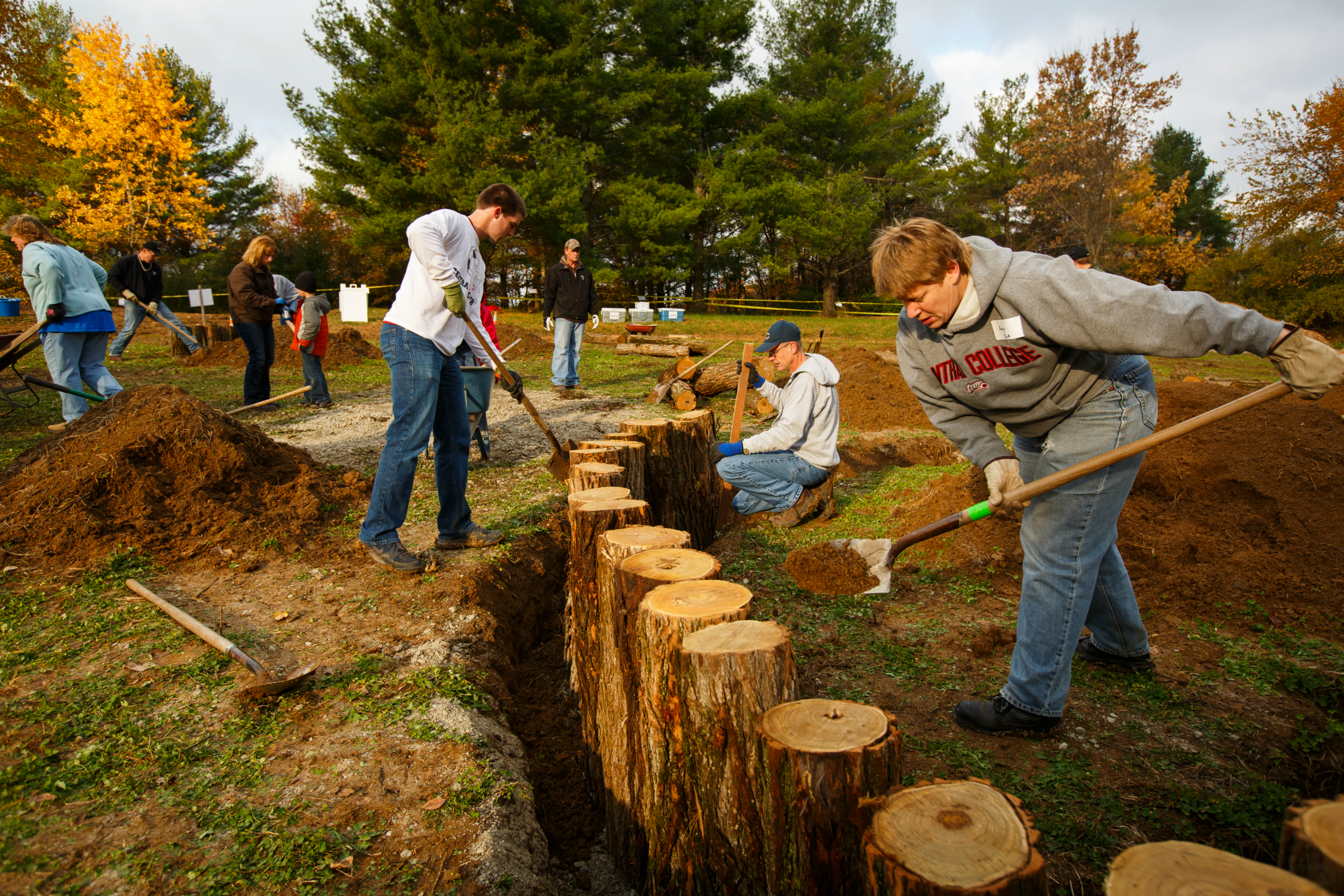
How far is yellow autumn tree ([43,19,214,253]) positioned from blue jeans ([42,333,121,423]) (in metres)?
19.1

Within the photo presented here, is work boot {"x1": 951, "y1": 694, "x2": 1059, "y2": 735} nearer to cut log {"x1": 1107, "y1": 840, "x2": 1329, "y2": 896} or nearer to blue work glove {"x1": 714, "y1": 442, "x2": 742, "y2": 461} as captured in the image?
cut log {"x1": 1107, "y1": 840, "x2": 1329, "y2": 896}

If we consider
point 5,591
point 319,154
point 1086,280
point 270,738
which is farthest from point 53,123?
point 1086,280

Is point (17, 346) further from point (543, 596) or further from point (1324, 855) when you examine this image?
point (1324, 855)

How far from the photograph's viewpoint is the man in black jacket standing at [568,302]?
8.87m

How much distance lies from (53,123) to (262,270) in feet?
65.2

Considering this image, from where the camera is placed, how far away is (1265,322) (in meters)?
2.07

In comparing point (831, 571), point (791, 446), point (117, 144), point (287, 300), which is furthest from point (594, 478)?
point (117, 144)

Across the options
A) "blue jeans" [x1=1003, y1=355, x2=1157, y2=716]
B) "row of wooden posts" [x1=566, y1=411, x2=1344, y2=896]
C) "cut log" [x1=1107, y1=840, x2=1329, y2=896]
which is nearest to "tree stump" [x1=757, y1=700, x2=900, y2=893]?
"row of wooden posts" [x1=566, y1=411, x2=1344, y2=896]

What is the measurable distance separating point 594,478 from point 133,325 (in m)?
10.4

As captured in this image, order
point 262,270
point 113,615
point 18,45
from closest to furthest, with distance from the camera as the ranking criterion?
1. point 113,615
2. point 262,270
3. point 18,45

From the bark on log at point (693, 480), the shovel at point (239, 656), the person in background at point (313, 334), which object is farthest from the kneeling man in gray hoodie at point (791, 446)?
the person in background at point (313, 334)

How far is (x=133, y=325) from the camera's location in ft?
34.0

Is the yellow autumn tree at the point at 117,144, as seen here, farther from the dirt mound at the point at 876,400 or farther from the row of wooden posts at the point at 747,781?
the row of wooden posts at the point at 747,781

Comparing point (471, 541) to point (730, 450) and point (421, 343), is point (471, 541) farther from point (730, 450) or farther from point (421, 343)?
point (730, 450)
